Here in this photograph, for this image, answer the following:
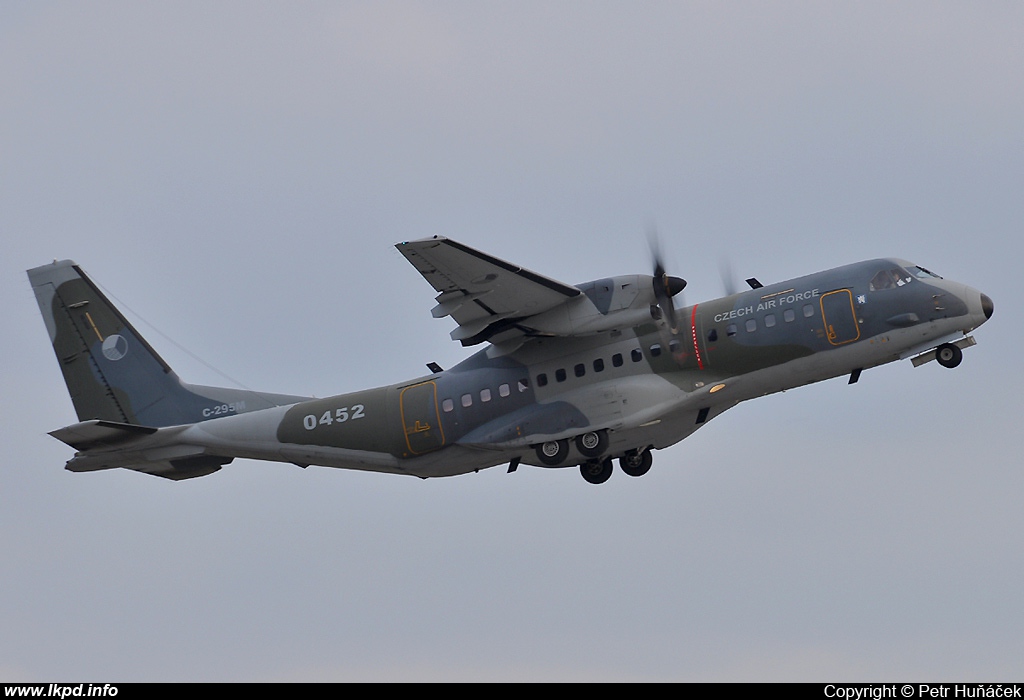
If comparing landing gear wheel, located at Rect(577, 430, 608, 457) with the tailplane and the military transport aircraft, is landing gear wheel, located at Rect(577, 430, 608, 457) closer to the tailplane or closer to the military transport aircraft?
the military transport aircraft

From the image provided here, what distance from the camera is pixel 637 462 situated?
28.5 metres

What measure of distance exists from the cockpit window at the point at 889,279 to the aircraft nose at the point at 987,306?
4.77ft

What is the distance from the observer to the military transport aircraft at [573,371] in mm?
26172

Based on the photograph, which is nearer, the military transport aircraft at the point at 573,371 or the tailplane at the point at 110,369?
the military transport aircraft at the point at 573,371

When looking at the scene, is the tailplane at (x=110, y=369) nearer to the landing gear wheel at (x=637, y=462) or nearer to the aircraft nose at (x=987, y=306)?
the landing gear wheel at (x=637, y=462)

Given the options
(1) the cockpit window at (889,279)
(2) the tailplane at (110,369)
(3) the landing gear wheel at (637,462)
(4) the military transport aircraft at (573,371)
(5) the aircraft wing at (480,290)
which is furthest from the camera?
(2) the tailplane at (110,369)

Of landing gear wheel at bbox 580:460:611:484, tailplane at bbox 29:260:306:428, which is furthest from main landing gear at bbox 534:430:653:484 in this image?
tailplane at bbox 29:260:306:428

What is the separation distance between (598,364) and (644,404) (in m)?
1.32

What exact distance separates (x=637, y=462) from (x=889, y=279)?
636 cm

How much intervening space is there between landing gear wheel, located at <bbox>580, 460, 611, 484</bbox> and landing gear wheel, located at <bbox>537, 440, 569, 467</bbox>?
1.04 metres

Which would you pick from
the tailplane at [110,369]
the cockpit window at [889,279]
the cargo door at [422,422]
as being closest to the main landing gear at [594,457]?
the cargo door at [422,422]

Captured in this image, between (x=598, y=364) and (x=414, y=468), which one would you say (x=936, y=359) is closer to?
(x=598, y=364)

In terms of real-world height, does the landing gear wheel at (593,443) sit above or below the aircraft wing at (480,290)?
below
